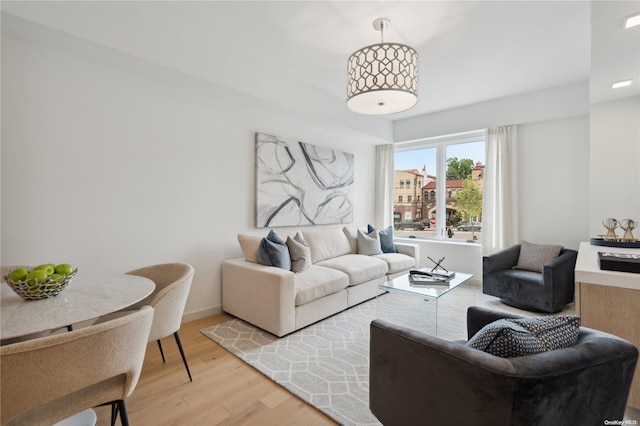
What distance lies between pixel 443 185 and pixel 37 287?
205 inches

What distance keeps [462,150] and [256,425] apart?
15.9ft

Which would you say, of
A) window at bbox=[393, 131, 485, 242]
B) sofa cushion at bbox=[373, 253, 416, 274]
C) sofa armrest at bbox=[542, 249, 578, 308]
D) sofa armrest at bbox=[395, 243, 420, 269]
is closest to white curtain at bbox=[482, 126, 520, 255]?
window at bbox=[393, 131, 485, 242]

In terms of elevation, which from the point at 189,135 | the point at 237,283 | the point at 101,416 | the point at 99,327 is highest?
the point at 189,135

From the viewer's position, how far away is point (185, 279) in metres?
1.89

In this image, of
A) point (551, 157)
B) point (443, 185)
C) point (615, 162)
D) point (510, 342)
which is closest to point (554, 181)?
point (551, 157)

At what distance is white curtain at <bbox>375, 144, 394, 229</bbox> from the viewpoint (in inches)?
219

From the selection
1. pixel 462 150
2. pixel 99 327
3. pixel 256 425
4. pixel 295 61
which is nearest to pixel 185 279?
pixel 99 327

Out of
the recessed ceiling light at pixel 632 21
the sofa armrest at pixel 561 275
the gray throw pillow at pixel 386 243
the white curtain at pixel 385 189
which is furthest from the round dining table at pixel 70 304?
the white curtain at pixel 385 189

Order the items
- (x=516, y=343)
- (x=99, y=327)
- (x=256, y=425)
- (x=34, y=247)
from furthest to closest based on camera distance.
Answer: (x=34, y=247) → (x=256, y=425) → (x=99, y=327) → (x=516, y=343)

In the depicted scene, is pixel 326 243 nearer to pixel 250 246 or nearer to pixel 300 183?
pixel 300 183

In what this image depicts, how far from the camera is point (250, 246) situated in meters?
→ 3.21

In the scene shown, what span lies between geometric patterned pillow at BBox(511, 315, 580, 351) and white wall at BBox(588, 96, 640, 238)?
2.87 m

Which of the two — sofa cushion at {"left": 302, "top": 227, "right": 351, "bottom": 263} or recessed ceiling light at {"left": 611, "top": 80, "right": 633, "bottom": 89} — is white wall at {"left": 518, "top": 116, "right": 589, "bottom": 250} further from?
sofa cushion at {"left": 302, "top": 227, "right": 351, "bottom": 263}

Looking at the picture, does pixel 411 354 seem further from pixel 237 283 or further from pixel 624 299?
pixel 237 283
